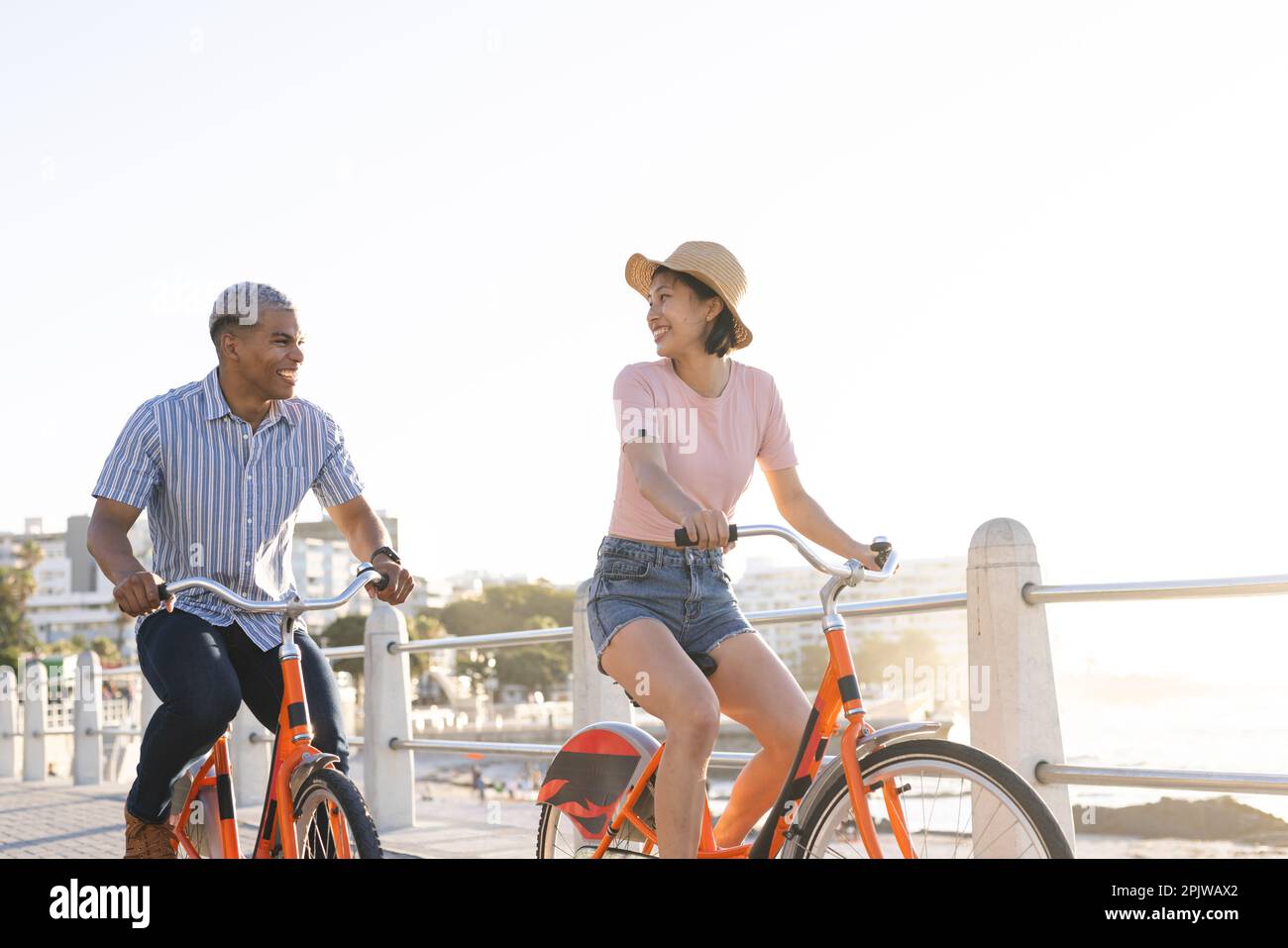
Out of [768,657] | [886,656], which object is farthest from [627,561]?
[886,656]

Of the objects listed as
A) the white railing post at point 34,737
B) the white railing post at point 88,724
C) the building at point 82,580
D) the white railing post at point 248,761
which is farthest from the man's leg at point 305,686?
the building at point 82,580

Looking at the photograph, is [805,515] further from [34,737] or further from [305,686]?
[34,737]

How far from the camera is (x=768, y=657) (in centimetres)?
347

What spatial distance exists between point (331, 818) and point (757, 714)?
1003 mm

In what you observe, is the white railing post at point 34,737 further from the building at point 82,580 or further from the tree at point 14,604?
the building at point 82,580

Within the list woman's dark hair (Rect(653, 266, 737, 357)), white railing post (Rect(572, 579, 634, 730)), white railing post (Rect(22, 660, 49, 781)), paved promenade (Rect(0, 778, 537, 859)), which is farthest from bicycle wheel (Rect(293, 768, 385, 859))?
white railing post (Rect(22, 660, 49, 781))

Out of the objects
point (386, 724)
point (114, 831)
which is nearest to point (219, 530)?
point (386, 724)

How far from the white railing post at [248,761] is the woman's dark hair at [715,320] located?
7.78 m

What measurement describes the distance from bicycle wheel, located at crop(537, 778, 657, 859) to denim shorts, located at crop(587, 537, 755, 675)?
0.42 meters

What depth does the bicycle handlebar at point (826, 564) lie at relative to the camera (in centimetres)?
304

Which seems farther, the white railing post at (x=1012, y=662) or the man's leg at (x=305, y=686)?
the white railing post at (x=1012, y=662)

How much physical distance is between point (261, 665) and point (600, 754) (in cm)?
91

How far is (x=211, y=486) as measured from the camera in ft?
12.1
